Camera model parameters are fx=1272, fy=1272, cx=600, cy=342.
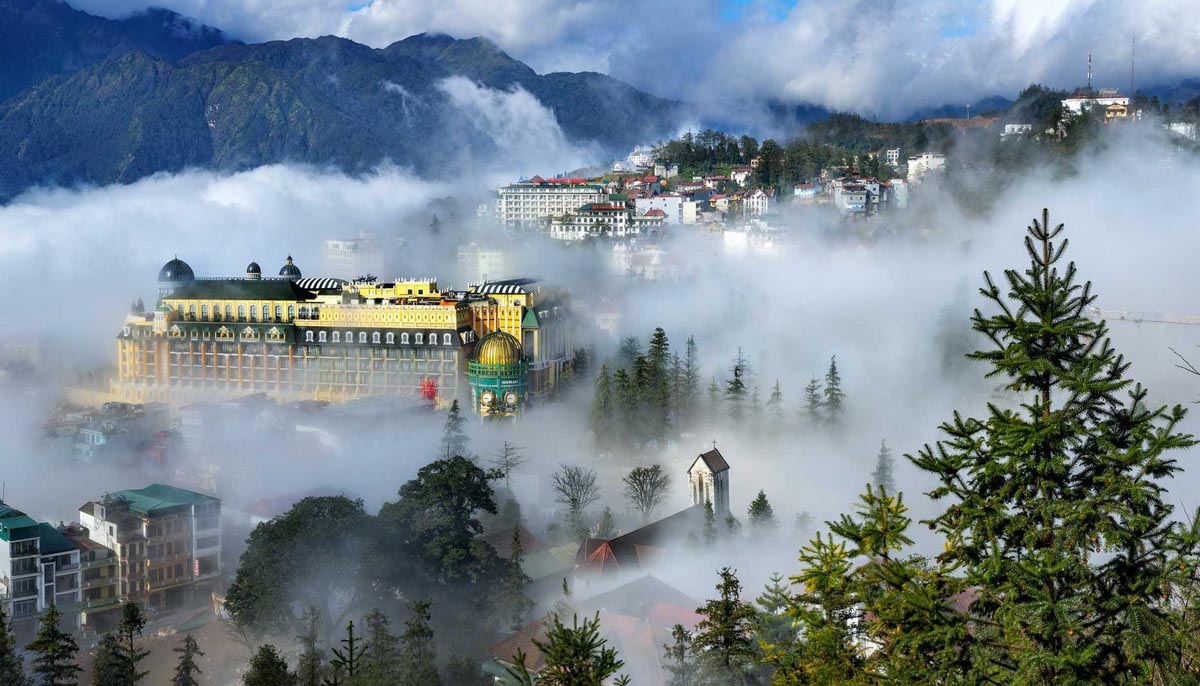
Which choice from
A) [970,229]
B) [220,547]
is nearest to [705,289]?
[970,229]

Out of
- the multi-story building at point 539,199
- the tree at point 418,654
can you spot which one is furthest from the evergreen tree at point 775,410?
the multi-story building at point 539,199

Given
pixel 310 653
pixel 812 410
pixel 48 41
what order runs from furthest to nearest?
pixel 48 41 → pixel 812 410 → pixel 310 653

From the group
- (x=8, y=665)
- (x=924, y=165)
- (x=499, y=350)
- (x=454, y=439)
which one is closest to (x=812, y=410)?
(x=499, y=350)

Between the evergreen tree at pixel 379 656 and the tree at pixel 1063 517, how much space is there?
30.4 ft

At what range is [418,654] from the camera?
53.6ft

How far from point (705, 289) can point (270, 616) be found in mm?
33229

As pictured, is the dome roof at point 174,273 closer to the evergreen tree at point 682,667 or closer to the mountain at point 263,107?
the evergreen tree at point 682,667

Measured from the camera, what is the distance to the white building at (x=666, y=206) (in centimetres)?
6475

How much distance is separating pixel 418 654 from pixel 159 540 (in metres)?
7.67

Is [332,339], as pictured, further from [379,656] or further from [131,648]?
[379,656]

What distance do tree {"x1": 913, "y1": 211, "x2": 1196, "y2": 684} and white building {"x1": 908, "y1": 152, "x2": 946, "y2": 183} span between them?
58.1 m

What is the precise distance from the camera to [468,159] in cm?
12188

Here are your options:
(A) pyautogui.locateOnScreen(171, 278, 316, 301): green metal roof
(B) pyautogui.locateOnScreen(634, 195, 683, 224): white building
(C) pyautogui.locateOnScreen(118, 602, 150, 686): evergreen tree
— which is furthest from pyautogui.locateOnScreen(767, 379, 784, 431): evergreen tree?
(B) pyautogui.locateOnScreen(634, 195, 683, 224): white building

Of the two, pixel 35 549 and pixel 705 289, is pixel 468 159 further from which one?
pixel 35 549
